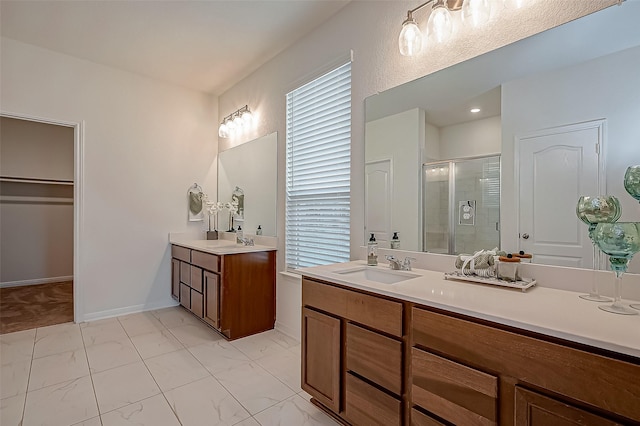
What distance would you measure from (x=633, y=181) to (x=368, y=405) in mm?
1418

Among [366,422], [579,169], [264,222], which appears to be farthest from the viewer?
[264,222]

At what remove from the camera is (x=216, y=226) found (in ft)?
13.3

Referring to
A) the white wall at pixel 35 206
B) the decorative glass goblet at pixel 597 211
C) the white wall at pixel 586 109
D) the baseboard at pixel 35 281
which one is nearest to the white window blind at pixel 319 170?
the white wall at pixel 586 109

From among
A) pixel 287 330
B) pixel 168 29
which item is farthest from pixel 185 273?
pixel 168 29

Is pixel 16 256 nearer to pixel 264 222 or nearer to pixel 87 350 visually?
pixel 87 350

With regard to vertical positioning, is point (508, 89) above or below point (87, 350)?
above

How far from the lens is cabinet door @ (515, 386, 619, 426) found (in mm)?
849

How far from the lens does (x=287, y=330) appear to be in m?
2.88

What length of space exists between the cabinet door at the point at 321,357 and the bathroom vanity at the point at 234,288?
113cm

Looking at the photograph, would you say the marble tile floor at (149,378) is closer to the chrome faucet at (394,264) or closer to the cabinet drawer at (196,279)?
the cabinet drawer at (196,279)

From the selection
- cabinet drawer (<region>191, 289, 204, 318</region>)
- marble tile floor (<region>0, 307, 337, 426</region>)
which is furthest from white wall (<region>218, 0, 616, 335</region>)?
cabinet drawer (<region>191, 289, 204, 318</region>)

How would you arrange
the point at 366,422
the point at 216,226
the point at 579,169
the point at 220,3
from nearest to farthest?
the point at 579,169 → the point at 366,422 → the point at 220,3 → the point at 216,226

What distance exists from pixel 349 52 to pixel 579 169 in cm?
171

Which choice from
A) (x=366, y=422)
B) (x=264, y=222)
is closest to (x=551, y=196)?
(x=366, y=422)
